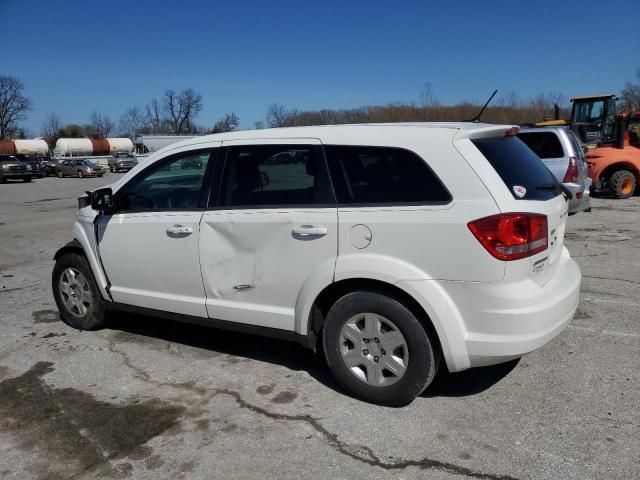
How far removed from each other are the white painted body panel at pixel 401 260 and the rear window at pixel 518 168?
0.08 meters

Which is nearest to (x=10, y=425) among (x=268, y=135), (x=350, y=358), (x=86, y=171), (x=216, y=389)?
(x=216, y=389)

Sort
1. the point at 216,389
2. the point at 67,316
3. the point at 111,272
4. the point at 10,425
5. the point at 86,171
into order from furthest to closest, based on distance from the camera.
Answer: the point at 86,171 < the point at 67,316 < the point at 111,272 < the point at 216,389 < the point at 10,425

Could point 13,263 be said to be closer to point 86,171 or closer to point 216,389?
point 216,389

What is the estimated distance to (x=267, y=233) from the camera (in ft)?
12.4

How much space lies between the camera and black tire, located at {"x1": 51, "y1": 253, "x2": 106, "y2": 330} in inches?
197

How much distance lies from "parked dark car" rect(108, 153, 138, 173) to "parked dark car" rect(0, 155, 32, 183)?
11.9 meters

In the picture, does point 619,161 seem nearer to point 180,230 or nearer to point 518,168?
point 518,168

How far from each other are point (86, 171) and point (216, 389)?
41219 millimetres

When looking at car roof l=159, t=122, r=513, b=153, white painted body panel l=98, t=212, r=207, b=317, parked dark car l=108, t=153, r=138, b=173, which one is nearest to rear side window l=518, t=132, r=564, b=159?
car roof l=159, t=122, r=513, b=153

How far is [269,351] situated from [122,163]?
47.5m

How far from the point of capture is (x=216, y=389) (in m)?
3.87

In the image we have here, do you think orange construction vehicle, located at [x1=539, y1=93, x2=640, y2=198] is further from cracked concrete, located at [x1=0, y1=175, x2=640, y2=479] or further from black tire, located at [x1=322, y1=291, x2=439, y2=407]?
black tire, located at [x1=322, y1=291, x2=439, y2=407]

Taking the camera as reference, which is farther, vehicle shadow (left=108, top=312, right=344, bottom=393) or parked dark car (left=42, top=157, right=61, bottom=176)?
parked dark car (left=42, top=157, right=61, bottom=176)

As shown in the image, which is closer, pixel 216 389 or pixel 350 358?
pixel 350 358
